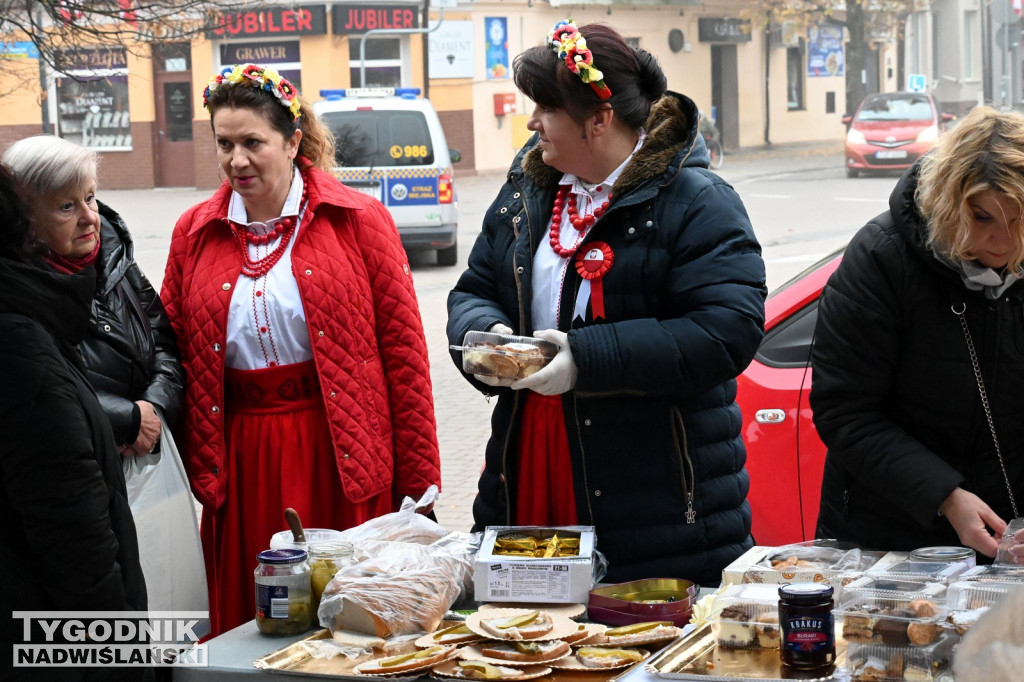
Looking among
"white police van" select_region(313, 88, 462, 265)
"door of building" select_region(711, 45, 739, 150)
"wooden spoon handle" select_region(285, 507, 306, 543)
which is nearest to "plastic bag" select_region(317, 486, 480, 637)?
"wooden spoon handle" select_region(285, 507, 306, 543)

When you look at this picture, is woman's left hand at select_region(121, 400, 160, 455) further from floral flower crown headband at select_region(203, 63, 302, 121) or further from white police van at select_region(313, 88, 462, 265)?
white police van at select_region(313, 88, 462, 265)

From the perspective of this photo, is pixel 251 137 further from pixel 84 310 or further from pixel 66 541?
pixel 66 541

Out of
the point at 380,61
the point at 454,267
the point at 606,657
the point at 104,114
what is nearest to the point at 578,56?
the point at 606,657

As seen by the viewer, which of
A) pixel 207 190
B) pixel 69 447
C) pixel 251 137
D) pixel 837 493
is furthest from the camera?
pixel 207 190

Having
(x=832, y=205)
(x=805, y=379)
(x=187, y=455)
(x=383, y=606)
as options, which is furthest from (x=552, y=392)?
(x=832, y=205)

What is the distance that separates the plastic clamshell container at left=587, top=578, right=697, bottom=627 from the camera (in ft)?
9.53

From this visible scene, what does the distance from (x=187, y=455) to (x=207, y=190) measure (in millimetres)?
28387

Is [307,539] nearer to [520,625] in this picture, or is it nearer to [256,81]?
[520,625]

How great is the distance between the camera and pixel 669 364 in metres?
3.09

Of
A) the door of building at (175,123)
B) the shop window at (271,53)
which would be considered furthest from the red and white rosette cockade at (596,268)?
the door of building at (175,123)

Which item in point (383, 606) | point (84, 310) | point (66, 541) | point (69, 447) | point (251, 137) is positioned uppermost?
point (251, 137)

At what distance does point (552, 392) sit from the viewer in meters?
3.09

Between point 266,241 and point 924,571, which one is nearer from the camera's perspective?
point 924,571

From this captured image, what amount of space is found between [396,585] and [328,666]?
26cm
